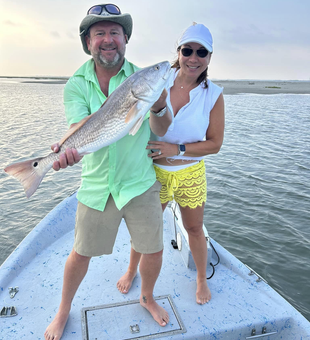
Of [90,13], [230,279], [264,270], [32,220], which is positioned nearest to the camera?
[90,13]

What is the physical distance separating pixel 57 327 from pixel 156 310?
0.93 m

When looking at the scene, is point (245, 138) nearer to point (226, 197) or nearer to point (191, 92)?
point (226, 197)

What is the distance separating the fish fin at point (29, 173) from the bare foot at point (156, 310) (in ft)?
5.19

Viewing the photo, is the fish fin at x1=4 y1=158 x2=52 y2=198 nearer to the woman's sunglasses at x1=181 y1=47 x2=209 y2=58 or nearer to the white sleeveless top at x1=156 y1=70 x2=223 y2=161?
the white sleeveless top at x1=156 y1=70 x2=223 y2=161

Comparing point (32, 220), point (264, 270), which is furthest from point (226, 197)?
point (32, 220)

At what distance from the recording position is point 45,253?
4035 mm

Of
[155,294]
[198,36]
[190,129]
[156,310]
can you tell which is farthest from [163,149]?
[155,294]

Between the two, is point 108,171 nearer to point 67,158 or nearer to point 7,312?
point 67,158

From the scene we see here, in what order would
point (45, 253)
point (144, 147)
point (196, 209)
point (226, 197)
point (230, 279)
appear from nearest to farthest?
point (144, 147) → point (196, 209) → point (230, 279) → point (45, 253) → point (226, 197)

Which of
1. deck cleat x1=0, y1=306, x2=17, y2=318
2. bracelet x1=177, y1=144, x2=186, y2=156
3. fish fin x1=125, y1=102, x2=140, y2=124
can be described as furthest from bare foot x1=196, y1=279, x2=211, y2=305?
fish fin x1=125, y1=102, x2=140, y2=124

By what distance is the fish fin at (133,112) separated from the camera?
2162mm

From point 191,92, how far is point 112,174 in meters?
1.06

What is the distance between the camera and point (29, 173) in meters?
2.37

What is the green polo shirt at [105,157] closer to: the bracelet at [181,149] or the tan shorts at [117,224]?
the tan shorts at [117,224]
